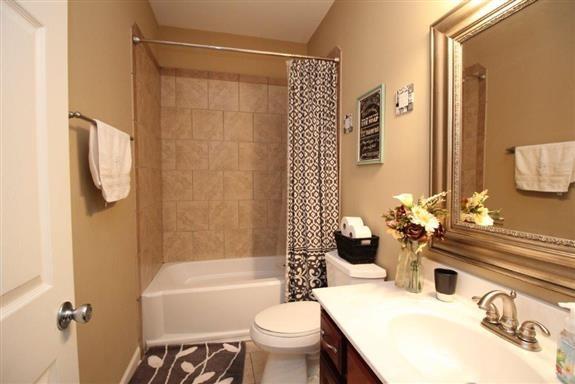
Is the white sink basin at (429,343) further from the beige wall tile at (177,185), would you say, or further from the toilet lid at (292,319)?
the beige wall tile at (177,185)

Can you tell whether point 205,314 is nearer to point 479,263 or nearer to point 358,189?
point 358,189

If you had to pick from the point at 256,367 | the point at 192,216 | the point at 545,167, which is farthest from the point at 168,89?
the point at 545,167

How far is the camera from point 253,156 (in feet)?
9.20

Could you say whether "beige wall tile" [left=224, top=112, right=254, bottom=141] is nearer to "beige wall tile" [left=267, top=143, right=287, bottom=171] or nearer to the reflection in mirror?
"beige wall tile" [left=267, top=143, right=287, bottom=171]

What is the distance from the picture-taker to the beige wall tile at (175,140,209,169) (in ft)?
8.61

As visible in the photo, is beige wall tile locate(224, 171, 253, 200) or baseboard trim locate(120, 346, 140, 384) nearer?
baseboard trim locate(120, 346, 140, 384)

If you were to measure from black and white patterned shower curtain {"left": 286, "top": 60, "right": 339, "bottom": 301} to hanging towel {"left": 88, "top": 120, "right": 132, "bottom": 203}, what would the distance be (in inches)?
42.9

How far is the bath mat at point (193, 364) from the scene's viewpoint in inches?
65.6

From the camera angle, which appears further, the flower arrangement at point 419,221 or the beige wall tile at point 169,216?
the beige wall tile at point 169,216

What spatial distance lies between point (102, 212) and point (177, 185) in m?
1.30

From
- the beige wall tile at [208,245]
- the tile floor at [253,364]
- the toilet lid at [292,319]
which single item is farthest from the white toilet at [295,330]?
the beige wall tile at [208,245]

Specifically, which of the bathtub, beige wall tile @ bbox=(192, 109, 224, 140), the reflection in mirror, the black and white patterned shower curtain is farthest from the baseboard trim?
the reflection in mirror

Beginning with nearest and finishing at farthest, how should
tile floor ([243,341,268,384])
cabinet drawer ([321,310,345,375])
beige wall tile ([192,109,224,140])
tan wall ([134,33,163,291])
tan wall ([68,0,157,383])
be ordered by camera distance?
cabinet drawer ([321,310,345,375]), tan wall ([68,0,157,383]), tile floor ([243,341,268,384]), tan wall ([134,33,163,291]), beige wall tile ([192,109,224,140])

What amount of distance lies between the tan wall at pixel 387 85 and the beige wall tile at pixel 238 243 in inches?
48.2
